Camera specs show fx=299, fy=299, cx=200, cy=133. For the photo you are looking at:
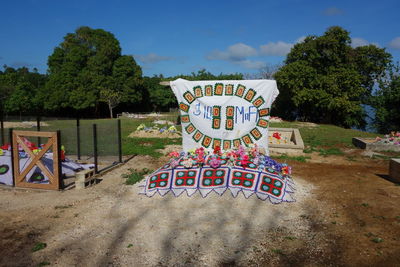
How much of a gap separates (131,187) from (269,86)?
5023 millimetres

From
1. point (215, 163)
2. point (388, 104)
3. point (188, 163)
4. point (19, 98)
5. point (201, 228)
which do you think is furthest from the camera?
point (19, 98)

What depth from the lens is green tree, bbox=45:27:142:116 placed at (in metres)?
36.5

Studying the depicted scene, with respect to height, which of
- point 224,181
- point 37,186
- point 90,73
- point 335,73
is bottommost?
point 37,186

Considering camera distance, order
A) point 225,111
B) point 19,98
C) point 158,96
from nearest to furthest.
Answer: point 225,111
point 19,98
point 158,96

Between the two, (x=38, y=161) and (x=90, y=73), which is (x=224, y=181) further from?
(x=90, y=73)

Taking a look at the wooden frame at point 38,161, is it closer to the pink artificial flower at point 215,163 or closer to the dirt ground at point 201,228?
the dirt ground at point 201,228

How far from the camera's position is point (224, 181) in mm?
7117

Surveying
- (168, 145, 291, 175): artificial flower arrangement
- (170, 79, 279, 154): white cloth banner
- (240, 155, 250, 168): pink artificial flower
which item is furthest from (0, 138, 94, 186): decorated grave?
(240, 155, 250, 168): pink artificial flower

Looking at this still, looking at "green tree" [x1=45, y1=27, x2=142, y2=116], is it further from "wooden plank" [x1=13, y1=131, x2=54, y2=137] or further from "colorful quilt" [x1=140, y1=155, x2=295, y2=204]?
"colorful quilt" [x1=140, y1=155, x2=295, y2=204]

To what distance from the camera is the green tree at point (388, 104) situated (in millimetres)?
25141

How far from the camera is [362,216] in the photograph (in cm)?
586

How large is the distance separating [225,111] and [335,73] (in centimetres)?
2091

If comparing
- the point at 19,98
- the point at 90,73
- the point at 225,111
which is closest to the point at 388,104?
the point at 225,111

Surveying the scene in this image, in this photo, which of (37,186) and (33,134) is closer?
(33,134)
